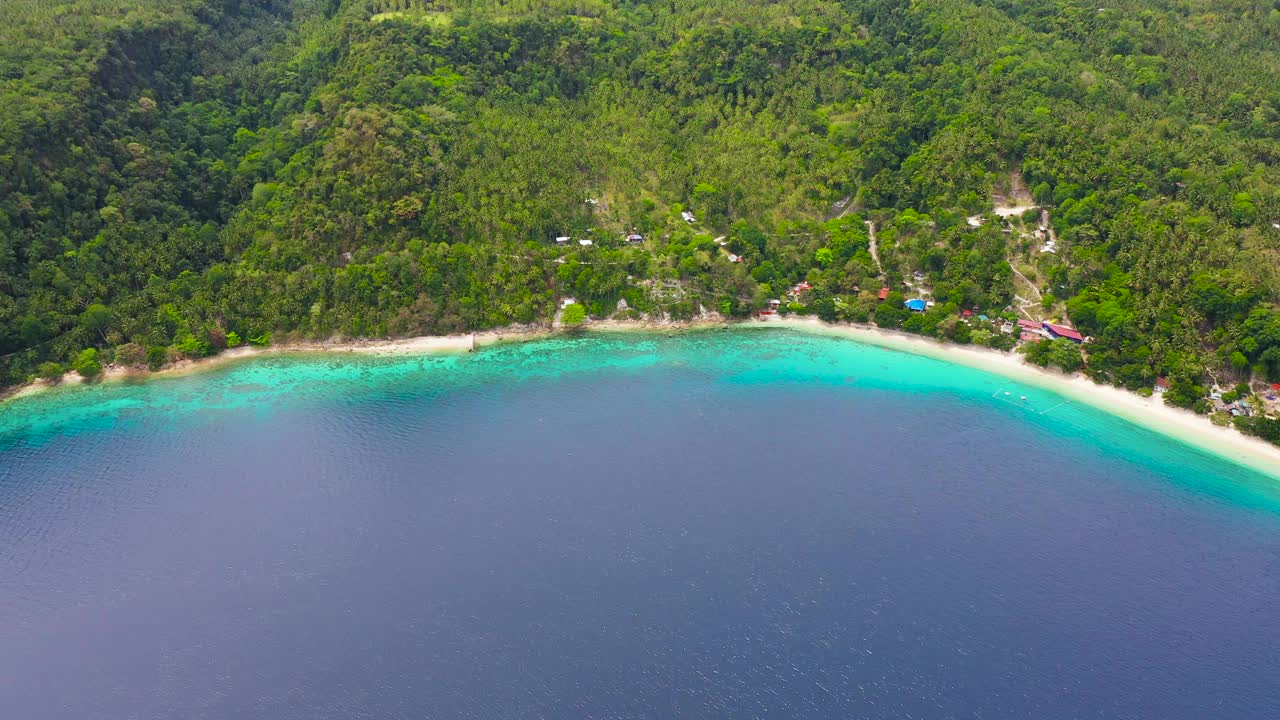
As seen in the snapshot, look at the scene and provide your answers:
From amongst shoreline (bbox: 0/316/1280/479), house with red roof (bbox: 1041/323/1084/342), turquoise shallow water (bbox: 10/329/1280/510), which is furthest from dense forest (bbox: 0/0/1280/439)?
turquoise shallow water (bbox: 10/329/1280/510)

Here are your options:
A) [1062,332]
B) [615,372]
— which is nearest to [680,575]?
[615,372]

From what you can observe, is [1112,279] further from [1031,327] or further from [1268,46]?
[1268,46]

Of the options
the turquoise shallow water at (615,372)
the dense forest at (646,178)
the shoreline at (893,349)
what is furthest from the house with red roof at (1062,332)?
the turquoise shallow water at (615,372)

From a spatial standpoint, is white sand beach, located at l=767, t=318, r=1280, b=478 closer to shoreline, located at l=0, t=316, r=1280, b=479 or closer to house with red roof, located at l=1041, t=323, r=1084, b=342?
shoreline, located at l=0, t=316, r=1280, b=479

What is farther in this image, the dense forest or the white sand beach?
the dense forest

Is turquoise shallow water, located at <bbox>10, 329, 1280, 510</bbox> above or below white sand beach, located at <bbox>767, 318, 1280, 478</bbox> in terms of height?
below

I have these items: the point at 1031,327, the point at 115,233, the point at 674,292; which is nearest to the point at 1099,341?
the point at 1031,327
